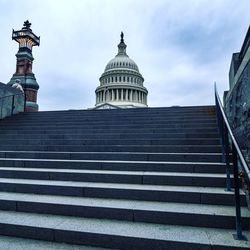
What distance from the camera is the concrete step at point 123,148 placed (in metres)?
5.25

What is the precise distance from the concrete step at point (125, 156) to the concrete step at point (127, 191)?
3.52 ft

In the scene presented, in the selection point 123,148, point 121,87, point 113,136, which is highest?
point 121,87

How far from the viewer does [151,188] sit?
3777 millimetres

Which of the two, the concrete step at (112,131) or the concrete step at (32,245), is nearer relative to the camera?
the concrete step at (32,245)

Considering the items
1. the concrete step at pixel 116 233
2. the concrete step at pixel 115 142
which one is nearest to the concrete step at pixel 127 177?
the concrete step at pixel 116 233

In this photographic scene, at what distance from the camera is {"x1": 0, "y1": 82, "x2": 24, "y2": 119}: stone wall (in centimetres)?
1037

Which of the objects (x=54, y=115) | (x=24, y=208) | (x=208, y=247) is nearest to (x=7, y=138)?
(x=54, y=115)

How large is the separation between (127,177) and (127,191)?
0.47 metres

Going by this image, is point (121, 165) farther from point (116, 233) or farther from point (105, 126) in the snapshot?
point (105, 126)

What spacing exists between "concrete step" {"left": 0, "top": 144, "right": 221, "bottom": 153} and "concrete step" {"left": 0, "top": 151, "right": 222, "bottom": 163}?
387 mm

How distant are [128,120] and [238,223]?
6.19m

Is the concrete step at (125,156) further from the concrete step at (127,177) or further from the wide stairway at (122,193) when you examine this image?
the concrete step at (127,177)

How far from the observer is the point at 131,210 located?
321cm

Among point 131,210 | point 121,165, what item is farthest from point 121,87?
point 131,210
